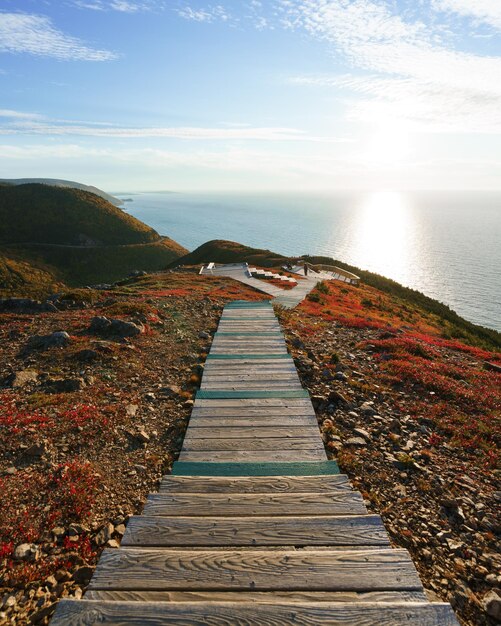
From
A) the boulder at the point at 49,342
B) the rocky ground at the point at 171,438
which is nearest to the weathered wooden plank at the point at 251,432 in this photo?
the rocky ground at the point at 171,438

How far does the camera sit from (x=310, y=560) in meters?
4.04

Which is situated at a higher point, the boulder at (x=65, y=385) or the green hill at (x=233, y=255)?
the green hill at (x=233, y=255)

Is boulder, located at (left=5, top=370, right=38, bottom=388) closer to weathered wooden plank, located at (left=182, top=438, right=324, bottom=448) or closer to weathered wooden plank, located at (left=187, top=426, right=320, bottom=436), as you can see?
weathered wooden plank, located at (left=187, top=426, right=320, bottom=436)

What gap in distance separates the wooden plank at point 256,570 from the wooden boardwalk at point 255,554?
11mm

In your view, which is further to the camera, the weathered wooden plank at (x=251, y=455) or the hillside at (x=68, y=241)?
the hillside at (x=68, y=241)

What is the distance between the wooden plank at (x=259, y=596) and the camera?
362cm

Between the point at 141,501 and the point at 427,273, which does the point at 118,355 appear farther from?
the point at 427,273

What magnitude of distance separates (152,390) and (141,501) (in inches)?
177

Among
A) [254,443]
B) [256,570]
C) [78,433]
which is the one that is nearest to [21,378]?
[78,433]

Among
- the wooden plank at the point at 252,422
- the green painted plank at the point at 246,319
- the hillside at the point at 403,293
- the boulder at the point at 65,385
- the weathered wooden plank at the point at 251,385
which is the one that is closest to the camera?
the wooden plank at the point at 252,422

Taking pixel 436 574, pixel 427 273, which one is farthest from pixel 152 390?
pixel 427 273

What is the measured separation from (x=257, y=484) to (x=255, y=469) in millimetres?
614

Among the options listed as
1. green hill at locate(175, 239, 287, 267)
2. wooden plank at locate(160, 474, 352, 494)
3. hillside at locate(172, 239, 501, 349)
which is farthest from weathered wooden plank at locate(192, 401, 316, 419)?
green hill at locate(175, 239, 287, 267)

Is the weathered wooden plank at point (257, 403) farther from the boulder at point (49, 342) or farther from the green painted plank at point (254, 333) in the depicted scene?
the boulder at point (49, 342)
